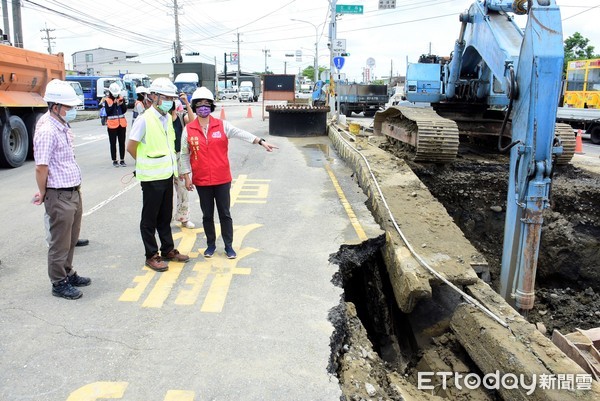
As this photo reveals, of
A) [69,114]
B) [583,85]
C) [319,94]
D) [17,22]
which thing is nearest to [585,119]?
[583,85]

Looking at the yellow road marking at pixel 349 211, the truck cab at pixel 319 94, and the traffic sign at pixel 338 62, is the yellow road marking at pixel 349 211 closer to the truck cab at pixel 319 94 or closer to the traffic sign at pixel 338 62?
the traffic sign at pixel 338 62

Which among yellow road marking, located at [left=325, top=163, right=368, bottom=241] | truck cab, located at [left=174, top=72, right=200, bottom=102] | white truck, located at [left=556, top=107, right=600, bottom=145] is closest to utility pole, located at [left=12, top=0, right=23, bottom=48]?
truck cab, located at [left=174, top=72, right=200, bottom=102]

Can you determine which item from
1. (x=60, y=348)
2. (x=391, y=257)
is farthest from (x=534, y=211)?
(x=60, y=348)

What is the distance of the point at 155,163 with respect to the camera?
5.14m

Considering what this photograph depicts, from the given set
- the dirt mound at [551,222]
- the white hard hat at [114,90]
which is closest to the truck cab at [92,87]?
the white hard hat at [114,90]

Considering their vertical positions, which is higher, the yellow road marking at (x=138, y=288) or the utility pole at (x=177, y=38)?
the utility pole at (x=177, y=38)

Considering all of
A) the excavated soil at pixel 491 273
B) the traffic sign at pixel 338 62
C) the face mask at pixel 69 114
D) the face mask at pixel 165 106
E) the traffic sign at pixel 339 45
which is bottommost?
the excavated soil at pixel 491 273

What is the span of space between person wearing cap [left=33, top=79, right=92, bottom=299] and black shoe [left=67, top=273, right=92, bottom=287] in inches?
5.6

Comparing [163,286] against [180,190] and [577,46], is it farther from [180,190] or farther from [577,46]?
[577,46]

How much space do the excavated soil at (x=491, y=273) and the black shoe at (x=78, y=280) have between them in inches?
96.4

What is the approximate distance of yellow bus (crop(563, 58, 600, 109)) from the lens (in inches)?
838

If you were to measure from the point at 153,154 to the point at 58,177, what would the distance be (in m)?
0.93

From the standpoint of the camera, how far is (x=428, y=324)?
523 cm

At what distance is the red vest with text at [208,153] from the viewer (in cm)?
548
